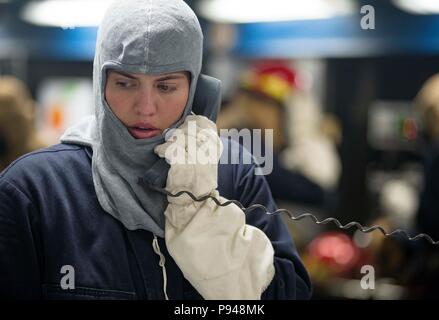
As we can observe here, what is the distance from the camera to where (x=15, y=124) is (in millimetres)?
1236

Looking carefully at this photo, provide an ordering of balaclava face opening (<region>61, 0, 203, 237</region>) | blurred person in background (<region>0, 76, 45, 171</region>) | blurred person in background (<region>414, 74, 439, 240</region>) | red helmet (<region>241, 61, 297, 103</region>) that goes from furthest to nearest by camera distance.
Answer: blurred person in background (<region>414, 74, 439, 240</region>)
red helmet (<region>241, 61, 297, 103</region>)
blurred person in background (<region>0, 76, 45, 171</region>)
balaclava face opening (<region>61, 0, 203, 237</region>)

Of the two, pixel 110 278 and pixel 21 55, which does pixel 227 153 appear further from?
pixel 21 55

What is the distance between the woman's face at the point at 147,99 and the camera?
0.97m

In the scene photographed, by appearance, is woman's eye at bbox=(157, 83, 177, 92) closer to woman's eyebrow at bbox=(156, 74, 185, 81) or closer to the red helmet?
woman's eyebrow at bbox=(156, 74, 185, 81)

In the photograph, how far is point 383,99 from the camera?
2.87m

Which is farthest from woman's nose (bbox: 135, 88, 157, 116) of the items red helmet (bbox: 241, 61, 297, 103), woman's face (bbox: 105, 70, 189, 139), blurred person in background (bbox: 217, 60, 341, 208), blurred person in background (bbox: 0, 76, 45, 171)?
red helmet (bbox: 241, 61, 297, 103)

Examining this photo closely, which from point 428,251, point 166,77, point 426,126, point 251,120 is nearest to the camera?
point 166,77

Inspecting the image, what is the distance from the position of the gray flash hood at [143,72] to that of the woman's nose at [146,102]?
34 mm

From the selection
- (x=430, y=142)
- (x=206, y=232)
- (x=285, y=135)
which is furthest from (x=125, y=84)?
(x=430, y=142)

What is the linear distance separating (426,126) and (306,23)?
24.7 inches

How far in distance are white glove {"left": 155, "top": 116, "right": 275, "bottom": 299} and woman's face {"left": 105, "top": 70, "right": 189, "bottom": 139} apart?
0.03 metres

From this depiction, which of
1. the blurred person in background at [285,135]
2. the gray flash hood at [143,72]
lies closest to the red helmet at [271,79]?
the blurred person in background at [285,135]

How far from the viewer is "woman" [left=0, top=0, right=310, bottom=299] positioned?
97 centimetres
